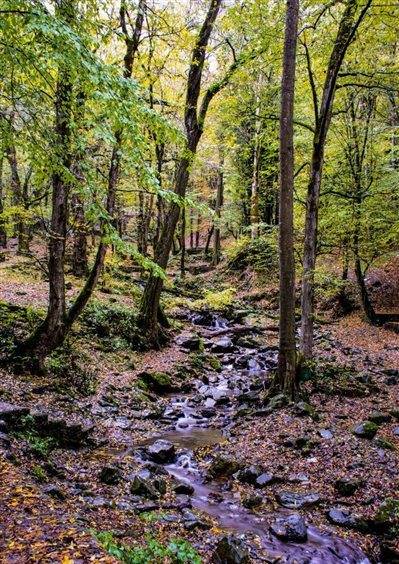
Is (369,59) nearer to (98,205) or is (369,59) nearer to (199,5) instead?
(199,5)

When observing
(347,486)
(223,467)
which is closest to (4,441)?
(223,467)

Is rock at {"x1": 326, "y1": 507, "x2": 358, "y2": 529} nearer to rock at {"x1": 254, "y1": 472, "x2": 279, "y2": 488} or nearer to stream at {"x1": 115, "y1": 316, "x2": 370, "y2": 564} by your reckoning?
stream at {"x1": 115, "y1": 316, "x2": 370, "y2": 564}

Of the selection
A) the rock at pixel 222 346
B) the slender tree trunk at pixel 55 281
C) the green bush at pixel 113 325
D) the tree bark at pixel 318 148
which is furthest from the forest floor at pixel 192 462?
the rock at pixel 222 346

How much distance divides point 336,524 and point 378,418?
3306 millimetres

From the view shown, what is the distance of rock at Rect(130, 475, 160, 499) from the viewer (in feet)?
19.1

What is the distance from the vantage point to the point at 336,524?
546 centimetres

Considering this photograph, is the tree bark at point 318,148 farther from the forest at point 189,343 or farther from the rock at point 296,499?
the rock at point 296,499

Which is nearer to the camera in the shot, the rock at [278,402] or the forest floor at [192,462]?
the forest floor at [192,462]

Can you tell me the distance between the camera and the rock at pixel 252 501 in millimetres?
5898

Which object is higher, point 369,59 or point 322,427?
point 369,59

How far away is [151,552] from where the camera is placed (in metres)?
4.09

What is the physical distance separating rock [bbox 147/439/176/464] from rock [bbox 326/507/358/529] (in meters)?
2.82

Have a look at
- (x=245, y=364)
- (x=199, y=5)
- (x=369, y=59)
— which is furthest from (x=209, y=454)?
(x=199, y=5)

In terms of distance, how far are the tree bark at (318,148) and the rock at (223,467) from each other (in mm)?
5040
